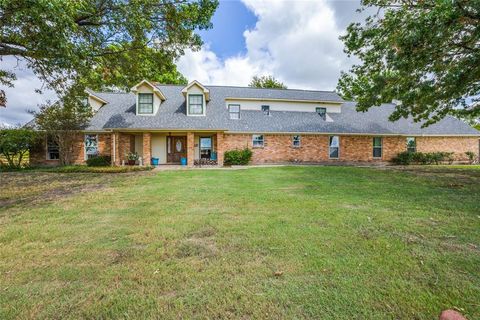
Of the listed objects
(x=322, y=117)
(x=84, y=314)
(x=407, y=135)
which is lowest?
(x=84, y=314)

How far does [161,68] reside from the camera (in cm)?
1241

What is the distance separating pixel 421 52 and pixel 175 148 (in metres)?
16.3

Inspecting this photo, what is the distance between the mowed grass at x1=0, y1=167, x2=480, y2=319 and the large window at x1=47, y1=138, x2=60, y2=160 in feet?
44.8

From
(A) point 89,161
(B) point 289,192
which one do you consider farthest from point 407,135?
(A) point 89,161

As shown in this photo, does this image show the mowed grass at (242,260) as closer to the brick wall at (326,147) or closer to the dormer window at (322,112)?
the brick wall at (326,147)

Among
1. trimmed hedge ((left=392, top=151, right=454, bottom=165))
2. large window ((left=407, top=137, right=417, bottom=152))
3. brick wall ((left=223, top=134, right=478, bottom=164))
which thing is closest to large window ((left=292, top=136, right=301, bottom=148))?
brick wall ((left=223, top=134, right=478, bottom=164))

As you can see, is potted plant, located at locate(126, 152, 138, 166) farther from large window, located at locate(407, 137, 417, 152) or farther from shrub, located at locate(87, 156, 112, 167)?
large window, located at locate(407, 137, 417, 152)

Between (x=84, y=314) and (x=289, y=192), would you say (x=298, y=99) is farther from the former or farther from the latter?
(x=84, y=314)

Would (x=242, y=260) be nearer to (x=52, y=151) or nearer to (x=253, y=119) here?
(x=253, y=119)

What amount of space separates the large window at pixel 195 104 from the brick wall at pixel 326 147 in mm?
2910

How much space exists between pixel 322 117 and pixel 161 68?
14.9 m

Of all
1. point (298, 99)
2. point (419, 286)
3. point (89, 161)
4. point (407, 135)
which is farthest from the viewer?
point (298, 99)

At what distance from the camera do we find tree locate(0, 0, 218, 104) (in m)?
5.86

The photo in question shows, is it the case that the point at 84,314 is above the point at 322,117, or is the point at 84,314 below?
below
